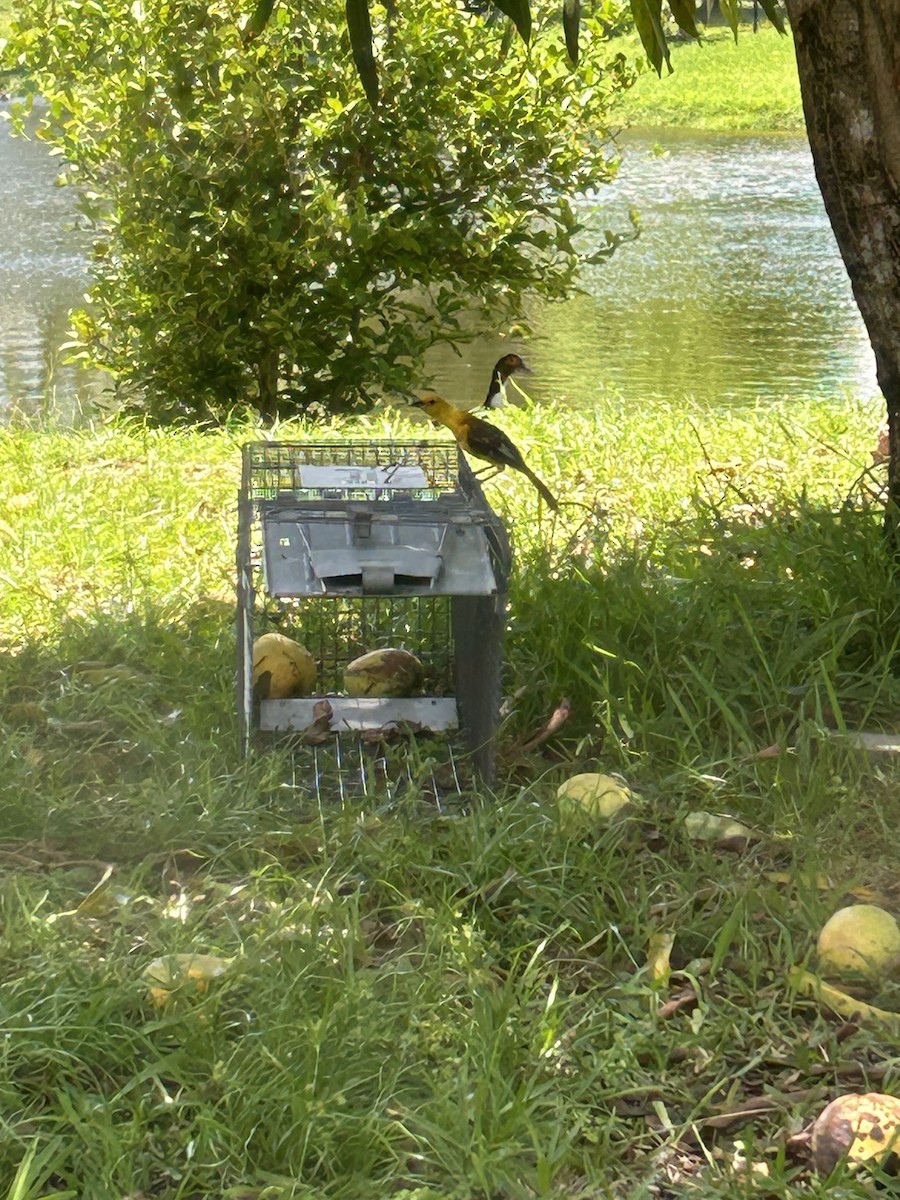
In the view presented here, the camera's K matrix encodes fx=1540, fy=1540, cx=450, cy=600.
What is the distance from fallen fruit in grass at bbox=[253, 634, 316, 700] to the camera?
357cm

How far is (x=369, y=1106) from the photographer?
2189mm

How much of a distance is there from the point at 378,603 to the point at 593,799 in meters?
1.21

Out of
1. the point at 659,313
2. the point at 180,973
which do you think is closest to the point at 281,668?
the point at 180,973

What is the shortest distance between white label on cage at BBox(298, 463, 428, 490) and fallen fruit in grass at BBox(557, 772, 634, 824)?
0.79m

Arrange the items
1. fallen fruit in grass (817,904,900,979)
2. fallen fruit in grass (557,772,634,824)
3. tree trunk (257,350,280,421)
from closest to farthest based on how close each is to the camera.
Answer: fallen fruit in grass (817,904,900,979) → fallen fruit in grass (557,772,634,824) → tree trunk (257,350,280,421)

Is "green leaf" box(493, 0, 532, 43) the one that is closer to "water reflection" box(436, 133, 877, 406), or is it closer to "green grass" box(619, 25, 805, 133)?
"water reflection" box(436, 133, 877, 406)

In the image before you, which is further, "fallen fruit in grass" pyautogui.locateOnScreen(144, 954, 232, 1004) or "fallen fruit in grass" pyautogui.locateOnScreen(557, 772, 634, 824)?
"fallen fruit in grass" pyautogui.locateOnScreen(557, 772, 634, 824)

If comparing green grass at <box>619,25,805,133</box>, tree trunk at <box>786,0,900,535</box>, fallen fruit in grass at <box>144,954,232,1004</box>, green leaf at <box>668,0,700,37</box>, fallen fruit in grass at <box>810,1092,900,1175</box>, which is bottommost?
fallen fruit in grass at <box>810,1092,900,1175</box>

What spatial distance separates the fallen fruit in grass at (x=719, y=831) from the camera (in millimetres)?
2926

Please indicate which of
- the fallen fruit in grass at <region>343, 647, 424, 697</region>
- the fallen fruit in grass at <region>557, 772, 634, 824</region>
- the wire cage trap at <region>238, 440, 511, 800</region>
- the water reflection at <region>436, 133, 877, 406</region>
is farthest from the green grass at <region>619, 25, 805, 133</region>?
the fallen fruit in grass at <region>557, 772, 634, 824</region>

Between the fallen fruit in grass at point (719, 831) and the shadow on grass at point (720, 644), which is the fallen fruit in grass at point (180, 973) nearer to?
the fallen fruit in grass at point (719, 831)

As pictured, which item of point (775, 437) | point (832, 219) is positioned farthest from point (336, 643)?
point (775, 437)

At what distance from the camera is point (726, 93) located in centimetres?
3142

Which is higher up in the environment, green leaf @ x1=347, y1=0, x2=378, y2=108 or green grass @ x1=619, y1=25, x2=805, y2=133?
green grass @ x1=619, y1=25, x2=805, y2=133
